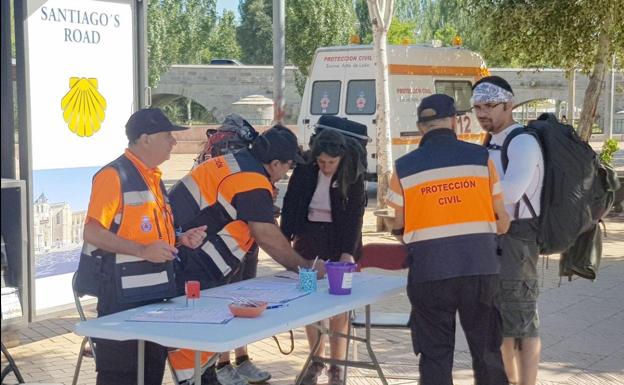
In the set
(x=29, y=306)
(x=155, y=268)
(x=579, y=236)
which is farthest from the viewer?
(x=29, y=306)

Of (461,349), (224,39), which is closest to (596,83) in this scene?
(461,349)

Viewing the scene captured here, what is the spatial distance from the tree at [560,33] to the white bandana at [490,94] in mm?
9237

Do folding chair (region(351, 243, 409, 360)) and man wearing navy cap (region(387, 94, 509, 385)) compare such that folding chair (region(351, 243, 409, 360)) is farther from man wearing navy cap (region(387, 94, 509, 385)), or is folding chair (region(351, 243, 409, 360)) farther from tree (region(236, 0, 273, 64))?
tree (region(236, 0, 273, 64))

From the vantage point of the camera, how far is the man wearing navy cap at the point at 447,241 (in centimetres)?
412

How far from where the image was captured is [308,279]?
458cm

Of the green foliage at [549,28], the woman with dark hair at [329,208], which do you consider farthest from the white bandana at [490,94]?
the green foliage at [549,28]

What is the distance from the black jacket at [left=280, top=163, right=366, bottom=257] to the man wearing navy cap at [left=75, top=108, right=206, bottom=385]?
4.52ft

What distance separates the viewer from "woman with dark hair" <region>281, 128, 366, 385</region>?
5391mm

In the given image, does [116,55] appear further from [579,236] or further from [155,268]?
[579,236]

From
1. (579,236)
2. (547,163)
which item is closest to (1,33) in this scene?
(547,163)

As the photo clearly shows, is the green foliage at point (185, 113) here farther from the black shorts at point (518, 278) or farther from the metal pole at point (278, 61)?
the black shorts at point (518, 278)

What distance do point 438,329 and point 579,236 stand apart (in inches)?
56.8

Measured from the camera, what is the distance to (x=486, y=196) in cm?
418

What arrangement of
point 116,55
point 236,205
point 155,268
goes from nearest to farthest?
point 155,268
point 236,205
point 116,55
